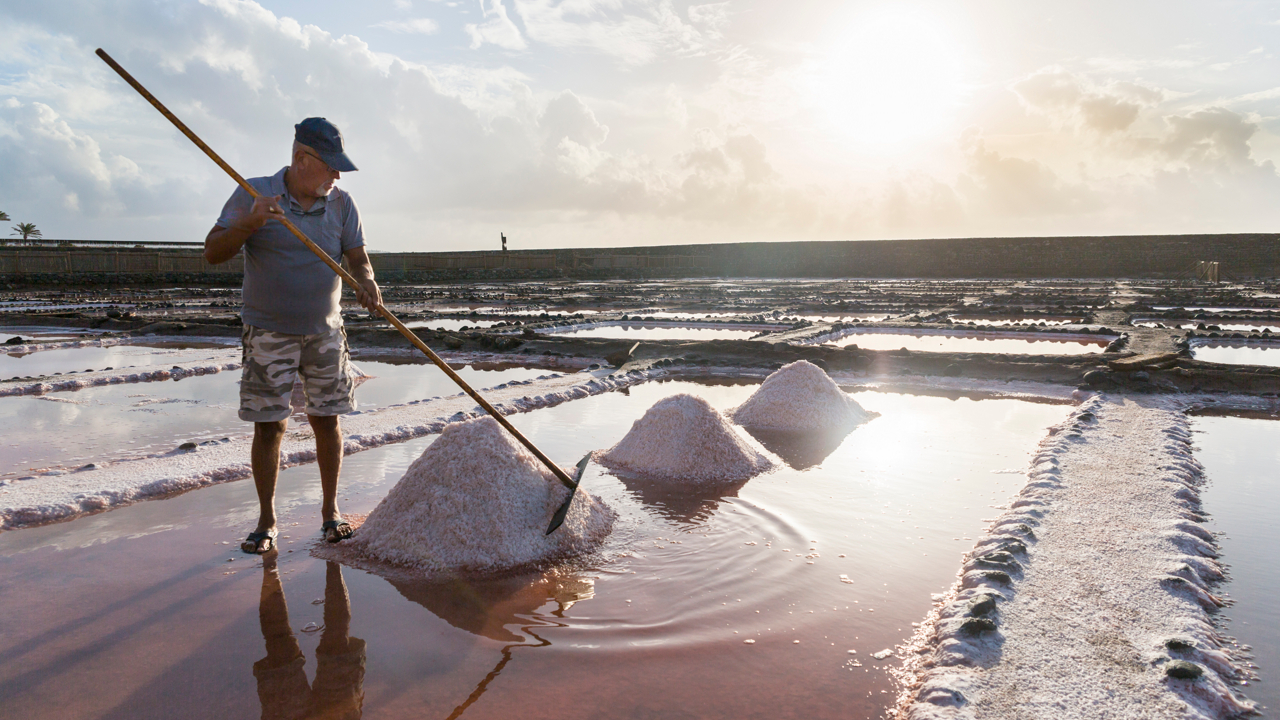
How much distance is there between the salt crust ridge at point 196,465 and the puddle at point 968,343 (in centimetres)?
463

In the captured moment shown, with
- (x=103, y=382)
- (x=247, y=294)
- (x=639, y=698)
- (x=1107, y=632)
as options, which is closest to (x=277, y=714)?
(x=639, y=698)

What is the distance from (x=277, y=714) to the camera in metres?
1.84

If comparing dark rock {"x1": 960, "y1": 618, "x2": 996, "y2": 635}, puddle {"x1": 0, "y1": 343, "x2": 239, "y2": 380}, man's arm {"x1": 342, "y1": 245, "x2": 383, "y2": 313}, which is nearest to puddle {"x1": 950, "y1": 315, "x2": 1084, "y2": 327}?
puddle {"x1": 0, "y1": 343, "x2": 239, "y2": 380}

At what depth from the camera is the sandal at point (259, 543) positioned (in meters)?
2.80

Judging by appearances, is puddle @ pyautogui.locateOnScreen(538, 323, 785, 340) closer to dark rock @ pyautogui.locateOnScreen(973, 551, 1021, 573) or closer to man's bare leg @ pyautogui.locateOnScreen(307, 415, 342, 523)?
man's bare leg @ pyautogui.locateOnScreen(307, 415, 342, 523)

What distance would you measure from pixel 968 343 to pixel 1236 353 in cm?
255

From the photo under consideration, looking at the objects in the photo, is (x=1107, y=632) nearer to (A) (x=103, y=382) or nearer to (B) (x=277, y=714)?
(B) (x=277, y=714)

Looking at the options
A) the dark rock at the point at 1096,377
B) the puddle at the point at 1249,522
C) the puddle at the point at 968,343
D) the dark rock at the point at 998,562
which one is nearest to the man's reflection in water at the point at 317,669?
the dark rock at the point at 998,562

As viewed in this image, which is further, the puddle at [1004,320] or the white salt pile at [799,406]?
the puddle at [1004,320]

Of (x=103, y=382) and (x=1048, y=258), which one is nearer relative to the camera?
(x=103, y=382)

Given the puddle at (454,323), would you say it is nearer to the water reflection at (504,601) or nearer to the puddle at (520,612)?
the puddle at (520,612)

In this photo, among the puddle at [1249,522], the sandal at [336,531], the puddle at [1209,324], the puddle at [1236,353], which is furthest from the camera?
the puddle at [1209,324]

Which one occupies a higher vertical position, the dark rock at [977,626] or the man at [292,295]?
the man at [292,295]

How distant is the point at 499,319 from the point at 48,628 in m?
11.0
